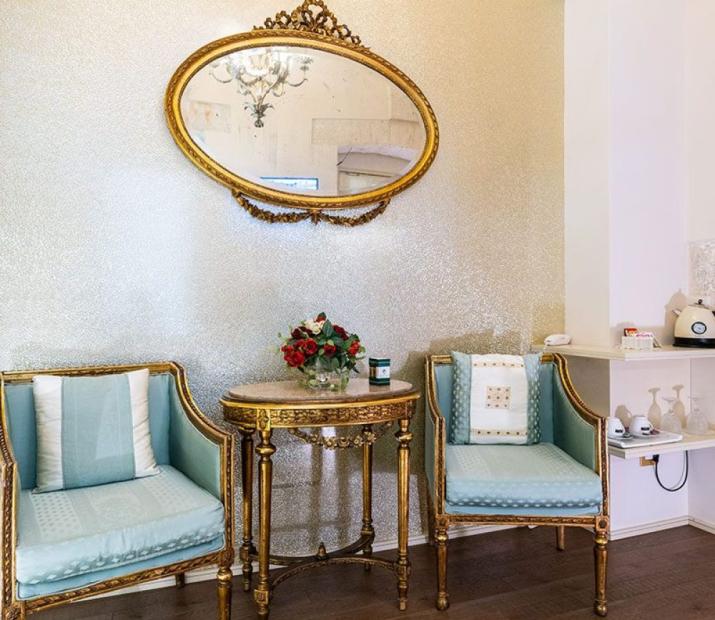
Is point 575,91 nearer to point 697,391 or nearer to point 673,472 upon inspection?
point 697,391

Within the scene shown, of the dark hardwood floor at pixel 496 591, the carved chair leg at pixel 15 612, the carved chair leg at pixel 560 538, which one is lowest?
the dark hardwood floor at pixel 496 591

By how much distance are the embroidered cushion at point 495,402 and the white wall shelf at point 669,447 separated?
0.36 metres

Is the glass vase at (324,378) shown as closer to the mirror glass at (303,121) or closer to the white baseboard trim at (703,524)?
the mirror glass at (303,121)

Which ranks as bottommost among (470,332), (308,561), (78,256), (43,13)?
(308,561)

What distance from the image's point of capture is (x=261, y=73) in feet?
8.18

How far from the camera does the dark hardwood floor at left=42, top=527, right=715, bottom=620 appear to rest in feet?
6.89

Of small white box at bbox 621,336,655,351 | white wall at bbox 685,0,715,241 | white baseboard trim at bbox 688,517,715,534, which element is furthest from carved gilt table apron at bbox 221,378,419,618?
white wall at bbox 685,0,715,241

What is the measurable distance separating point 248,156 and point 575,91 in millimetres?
1872

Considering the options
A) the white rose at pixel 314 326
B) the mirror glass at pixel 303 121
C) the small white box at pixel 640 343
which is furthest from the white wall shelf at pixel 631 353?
the white rose at pixel 314 326

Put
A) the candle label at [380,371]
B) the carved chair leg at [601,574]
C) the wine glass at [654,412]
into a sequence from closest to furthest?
the carved chair leg at [601,574] < the candle label at [380,371] < the wine glass at [654,412]

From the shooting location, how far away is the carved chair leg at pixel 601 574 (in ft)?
6.79

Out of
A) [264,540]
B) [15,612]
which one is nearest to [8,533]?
[15,612]

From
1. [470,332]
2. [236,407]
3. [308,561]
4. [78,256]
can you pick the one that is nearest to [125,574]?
[236,407]

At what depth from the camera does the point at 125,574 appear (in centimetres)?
163
